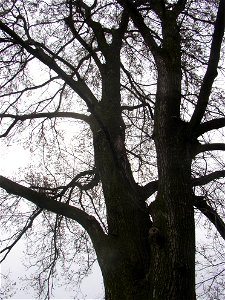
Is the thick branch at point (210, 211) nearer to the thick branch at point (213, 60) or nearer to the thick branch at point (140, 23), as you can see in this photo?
the thick branch at point (213, 60)

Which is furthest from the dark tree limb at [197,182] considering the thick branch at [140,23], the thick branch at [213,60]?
the thick branch at [140,23]

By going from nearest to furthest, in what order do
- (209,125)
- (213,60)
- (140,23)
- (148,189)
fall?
1. (213,60)
2. (209,125)
3. (140,23)
4. (148,189)

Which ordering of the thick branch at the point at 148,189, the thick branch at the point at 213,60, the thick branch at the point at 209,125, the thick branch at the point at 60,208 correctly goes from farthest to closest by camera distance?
the thick branch at the point at 148,189
the thick branch at the point at 60,208
the thick branch at the point at 209,125
the thick branch at the point at 213,60

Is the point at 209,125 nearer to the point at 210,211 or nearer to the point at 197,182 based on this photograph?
the point at 197,182

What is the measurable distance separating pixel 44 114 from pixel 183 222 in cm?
238

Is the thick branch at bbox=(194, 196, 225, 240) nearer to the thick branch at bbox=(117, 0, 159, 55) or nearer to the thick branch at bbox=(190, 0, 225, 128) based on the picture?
the thick branch at bbox=(190, 0, 225, 128)

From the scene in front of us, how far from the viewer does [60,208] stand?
3740 mm

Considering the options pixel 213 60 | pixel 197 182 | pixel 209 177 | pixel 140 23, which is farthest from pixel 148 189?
pixel 140 23

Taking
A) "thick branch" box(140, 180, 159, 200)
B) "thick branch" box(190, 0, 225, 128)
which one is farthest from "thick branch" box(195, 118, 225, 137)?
"thick branch" box(140, 180, 159, 200)

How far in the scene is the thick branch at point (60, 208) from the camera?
3.66m

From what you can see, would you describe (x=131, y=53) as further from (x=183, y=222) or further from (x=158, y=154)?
(x=183, y=222)

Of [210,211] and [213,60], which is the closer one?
[213,60]

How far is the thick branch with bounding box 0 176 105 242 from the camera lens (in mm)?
3664

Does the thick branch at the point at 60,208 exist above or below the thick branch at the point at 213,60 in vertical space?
below
